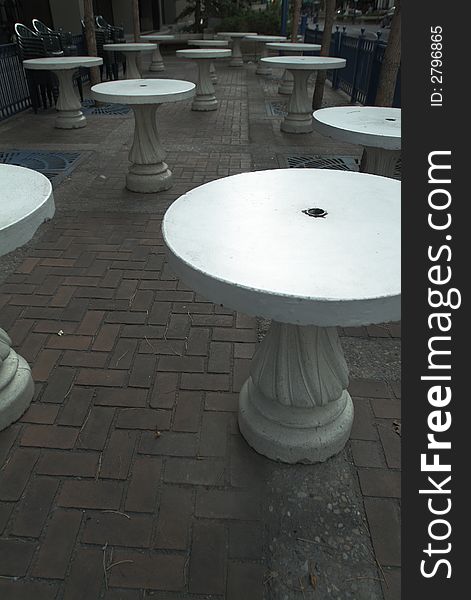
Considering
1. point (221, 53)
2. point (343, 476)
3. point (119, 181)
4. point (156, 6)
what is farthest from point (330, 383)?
point (156, 6)

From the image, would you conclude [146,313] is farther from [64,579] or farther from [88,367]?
[64,579]

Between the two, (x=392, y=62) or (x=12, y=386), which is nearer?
(x=12, y=386)

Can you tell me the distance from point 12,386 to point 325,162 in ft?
16.5

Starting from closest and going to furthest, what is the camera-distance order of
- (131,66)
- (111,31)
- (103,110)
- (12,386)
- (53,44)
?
(12,386) → (53,44) → (103,110) → (131,66) → (111,31)

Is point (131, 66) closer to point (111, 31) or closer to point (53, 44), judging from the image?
point (111, 31)

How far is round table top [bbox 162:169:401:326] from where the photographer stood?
1.34m

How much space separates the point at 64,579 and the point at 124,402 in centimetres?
89

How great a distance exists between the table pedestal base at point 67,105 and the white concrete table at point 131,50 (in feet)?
8.54

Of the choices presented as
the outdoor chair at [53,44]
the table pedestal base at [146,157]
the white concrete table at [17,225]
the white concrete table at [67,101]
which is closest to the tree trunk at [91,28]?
the outdoor chair at [53,44]

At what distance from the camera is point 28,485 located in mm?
1960

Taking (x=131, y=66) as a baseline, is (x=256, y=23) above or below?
above

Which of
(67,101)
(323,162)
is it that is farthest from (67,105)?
(323,162)

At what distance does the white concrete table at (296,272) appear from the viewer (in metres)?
1.35

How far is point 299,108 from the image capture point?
7316mm
